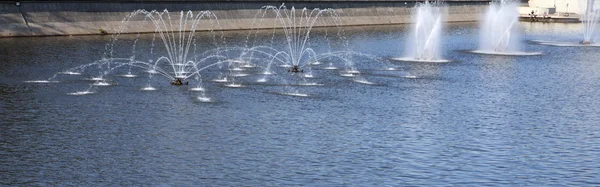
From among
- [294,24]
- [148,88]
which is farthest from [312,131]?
[294,24]

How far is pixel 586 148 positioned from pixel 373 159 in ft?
20.2

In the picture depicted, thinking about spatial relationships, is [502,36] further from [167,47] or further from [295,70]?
[295,70]

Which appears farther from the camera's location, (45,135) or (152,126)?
(152,126)

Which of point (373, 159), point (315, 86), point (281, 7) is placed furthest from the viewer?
point (281, 7)

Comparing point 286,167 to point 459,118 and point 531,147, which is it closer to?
point 531,147

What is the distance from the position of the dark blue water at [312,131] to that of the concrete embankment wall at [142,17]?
1692 cm

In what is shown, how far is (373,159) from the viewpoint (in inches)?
1014

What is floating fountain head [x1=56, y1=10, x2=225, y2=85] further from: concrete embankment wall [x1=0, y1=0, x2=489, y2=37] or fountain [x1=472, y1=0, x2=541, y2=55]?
fountain [x1=472, y1=0, x2=541, y2=55]

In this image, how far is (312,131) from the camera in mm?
29734

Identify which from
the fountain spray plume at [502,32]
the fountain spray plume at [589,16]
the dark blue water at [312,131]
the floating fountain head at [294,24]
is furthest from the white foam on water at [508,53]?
the fountain spray plume at [589,16]

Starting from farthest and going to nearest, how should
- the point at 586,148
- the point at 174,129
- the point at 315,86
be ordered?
the point at 315,86, the point at 174,129, the point at 586,148

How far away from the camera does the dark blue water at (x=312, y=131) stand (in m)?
23.9

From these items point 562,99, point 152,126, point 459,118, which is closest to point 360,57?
point 562,99

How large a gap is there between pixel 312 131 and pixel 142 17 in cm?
4499
